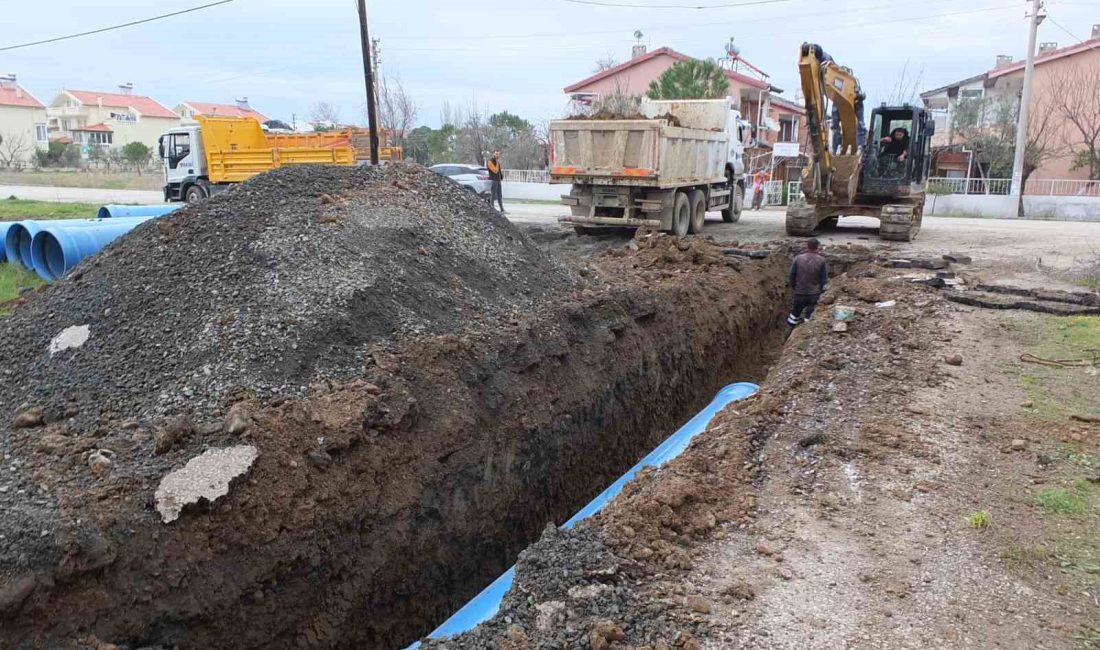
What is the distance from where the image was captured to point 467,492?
5.43m

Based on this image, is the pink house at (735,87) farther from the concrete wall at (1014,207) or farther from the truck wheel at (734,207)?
the truck wheel at (734,207)

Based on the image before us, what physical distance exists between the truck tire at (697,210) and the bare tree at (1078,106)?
25326mm

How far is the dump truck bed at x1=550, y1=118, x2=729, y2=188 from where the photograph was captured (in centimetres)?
1324

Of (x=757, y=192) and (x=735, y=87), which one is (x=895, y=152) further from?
(x=735, y=87)

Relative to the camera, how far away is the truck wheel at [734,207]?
18263 mm

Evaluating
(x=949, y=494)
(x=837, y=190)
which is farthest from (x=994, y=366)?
(x=837, y=190)

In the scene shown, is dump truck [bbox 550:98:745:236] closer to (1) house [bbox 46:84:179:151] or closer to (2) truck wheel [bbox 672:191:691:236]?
(2) truck wheel [bbox 672:191:691:236]

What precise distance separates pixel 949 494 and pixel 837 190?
466 inches

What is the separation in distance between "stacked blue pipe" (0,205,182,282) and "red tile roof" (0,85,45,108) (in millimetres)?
64711

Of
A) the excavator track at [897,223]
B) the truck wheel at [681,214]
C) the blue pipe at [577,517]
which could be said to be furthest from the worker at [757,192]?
the blue pipe at [577,517]

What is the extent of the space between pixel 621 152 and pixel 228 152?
11.9 meters

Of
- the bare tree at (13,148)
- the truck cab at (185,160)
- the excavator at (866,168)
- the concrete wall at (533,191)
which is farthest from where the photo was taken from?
the bare tree at (13,148)

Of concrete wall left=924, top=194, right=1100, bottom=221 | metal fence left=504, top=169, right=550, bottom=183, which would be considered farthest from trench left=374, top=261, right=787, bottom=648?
metal fence left=504, top=169, right=550, bottom=183

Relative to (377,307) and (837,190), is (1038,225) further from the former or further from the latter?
(377,307)
